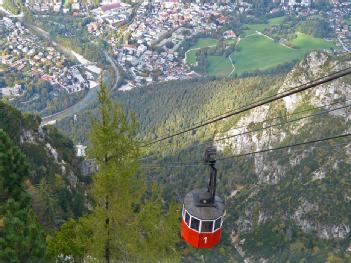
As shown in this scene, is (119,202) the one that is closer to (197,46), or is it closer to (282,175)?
(282,175)

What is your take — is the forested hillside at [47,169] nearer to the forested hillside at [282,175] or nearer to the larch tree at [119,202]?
the forested hillside at [282,175]

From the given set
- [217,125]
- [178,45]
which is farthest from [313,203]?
[178,45]

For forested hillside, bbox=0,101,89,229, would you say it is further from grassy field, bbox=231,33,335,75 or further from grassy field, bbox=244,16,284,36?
grassy field, bbox=244,16,284,36

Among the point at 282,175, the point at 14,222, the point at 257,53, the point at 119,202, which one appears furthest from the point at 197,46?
the point at 14,222

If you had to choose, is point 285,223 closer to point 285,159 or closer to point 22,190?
point 285,159

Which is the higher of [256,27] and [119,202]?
[119,202]

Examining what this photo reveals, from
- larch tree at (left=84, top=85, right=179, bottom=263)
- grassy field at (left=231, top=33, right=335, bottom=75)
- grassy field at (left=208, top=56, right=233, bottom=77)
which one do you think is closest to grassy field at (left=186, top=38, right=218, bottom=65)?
grassy field at (left=208, top=56, right=233, bottom=77)
